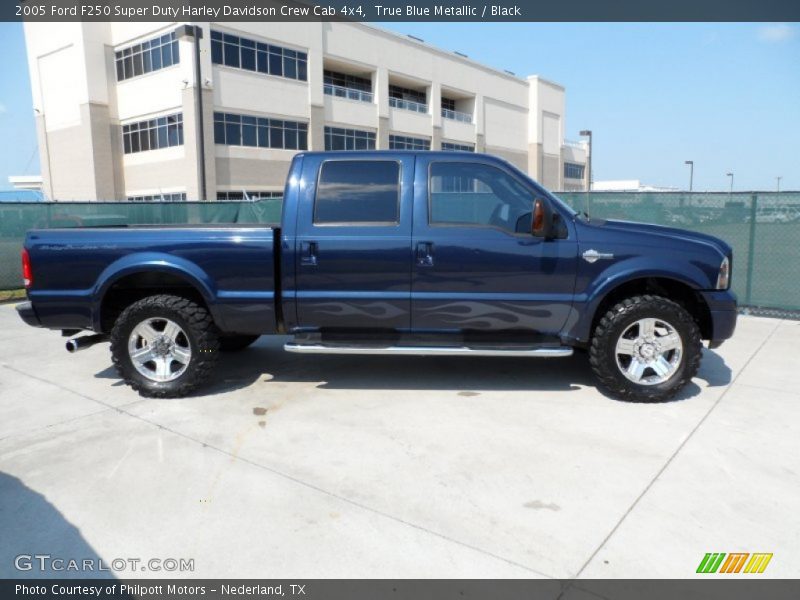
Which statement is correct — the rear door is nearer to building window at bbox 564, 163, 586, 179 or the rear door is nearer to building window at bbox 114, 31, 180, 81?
building window at bbox 114, 31, 180, 81

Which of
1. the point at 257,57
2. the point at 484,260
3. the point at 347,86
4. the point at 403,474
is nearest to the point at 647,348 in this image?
the point at 484,260

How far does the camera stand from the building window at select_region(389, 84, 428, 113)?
44812 mm

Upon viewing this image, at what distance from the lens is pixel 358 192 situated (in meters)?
5.14

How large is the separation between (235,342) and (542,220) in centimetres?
385

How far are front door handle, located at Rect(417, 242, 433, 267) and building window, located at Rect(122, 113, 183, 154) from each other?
31430mm

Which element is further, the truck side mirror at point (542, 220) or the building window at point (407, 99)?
the building window at point (407, 99)

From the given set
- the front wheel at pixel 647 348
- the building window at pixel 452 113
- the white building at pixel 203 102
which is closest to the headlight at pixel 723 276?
the front wheel at pixel 647 348

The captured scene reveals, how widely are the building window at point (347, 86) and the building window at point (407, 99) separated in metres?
2.29

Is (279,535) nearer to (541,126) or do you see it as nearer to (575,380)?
(575,380)

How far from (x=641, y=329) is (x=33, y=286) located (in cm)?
528

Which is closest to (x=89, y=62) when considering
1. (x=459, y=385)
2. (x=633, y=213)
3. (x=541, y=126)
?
(x=633, y=213)

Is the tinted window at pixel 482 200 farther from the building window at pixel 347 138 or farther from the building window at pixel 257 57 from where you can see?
the building window at pixel 347 138

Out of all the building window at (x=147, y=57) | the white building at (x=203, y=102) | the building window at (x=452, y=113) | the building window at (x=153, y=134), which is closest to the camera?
the building window at (x=147, y=57)

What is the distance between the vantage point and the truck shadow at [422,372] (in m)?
5.57
